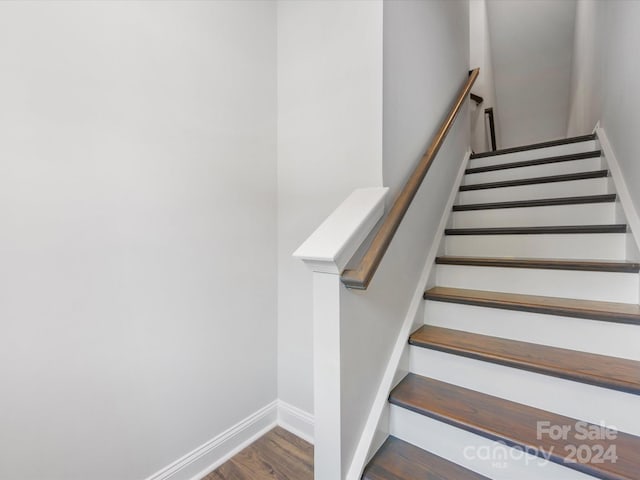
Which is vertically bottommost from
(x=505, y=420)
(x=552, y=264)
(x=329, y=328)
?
(x=505, y=420)

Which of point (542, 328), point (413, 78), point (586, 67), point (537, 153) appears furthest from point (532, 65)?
point (542, 328)

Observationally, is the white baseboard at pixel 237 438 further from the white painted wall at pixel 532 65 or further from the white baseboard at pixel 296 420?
the white painted wall at pixel 532 65

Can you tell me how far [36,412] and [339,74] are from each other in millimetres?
1827

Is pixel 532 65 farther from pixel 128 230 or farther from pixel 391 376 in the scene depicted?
pixel 128 230

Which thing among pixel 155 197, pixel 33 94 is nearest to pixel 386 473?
pixel 155 197

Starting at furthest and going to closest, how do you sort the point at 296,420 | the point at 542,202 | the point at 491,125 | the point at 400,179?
the point at 491,125 < the point at 542,202 < the point at 296,420 < the point at 400,179

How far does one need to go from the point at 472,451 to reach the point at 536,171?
7.09 ft

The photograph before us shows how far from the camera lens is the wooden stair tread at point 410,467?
109cm

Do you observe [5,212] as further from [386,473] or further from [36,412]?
[386,473]

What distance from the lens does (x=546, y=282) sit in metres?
1.55

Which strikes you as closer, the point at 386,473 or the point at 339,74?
the point at 386,473

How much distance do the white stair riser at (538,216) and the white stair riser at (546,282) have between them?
0.59 m

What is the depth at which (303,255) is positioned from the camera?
1.07 meters

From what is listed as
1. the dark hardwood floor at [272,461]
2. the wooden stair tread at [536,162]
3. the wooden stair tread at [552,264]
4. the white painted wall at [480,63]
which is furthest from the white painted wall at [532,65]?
the dark hardwood floor at [272,461]
